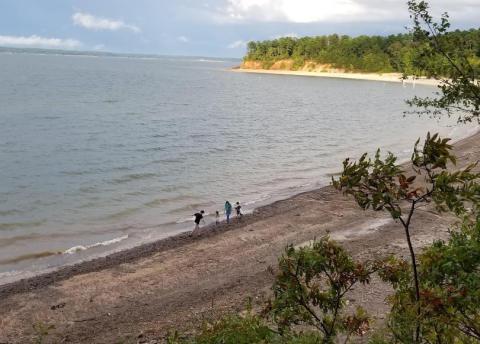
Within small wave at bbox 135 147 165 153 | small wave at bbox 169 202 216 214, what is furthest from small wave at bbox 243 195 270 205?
small wave at bbox 135 147 165 153

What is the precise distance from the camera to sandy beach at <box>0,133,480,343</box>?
46.2ft

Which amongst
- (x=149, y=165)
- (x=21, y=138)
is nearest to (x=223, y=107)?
(x=21, y=138)

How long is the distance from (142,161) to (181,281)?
2172 cm

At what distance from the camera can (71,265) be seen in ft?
63.4

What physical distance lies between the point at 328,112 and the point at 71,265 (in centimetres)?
6415

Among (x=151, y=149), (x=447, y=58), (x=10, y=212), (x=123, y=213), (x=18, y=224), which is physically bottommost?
(x=123, y=213)

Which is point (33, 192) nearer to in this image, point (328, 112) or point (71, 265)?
point (71, 265)

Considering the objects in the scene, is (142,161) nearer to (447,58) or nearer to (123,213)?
(123,213)

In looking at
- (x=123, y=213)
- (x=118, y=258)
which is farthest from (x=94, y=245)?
(x=123, y=213)

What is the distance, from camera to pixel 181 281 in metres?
17.0

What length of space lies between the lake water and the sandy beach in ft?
8.59

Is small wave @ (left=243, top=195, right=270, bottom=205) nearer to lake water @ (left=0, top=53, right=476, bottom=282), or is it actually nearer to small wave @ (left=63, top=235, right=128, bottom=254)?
Answer: lake water @ (left=0, top=53, right=476, bottom=282)

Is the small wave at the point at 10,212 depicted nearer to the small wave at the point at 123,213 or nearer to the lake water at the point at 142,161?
Result: the lake water at the point at 142,161

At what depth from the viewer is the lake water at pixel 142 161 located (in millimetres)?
23594
